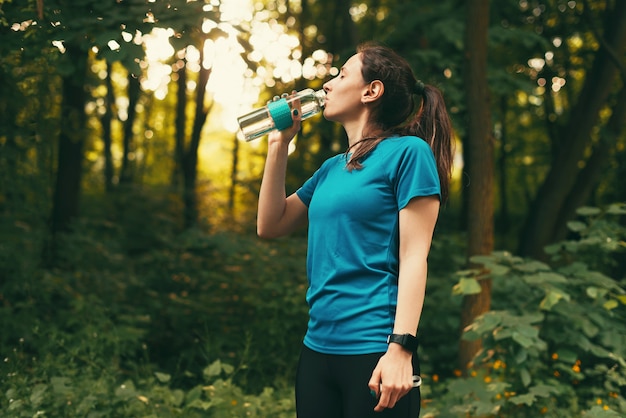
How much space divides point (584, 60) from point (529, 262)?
6.23m

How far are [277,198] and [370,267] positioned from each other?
558mm

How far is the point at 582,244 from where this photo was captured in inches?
200

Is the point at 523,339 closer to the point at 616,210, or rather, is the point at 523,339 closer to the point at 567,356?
the point at 567,356

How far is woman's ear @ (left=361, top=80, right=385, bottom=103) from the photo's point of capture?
7.50 ft

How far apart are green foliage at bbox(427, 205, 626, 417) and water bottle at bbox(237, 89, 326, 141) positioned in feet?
7.82

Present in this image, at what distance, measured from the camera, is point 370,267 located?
2047 millimetres

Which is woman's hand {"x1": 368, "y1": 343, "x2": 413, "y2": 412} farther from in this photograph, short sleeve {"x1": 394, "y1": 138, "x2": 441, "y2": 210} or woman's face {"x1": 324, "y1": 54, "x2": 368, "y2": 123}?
woman's face {"x1": 324, "y1": 54, "x2": 368, "y2": 123}

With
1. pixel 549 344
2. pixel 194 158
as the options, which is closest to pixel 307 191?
pixel 549 344

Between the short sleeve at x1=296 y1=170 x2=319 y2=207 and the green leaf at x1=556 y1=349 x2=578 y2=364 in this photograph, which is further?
the green leaf at x1=556 y1=349 x2=578 y2=364

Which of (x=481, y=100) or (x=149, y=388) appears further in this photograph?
(x=481, y=100)

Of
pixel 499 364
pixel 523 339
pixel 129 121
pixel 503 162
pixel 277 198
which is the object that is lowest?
pixel 499 364

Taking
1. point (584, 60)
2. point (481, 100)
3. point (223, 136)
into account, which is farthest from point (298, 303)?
point (223, 136)

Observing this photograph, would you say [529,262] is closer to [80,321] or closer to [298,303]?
[298,303]

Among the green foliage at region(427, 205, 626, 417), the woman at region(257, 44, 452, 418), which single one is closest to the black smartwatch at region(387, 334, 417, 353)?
the woman at region(257, 44, 452, 418)
